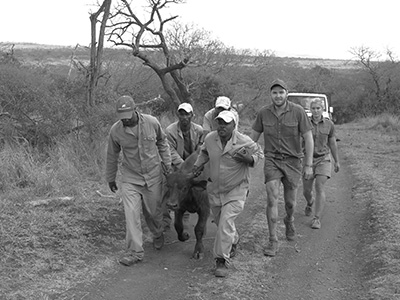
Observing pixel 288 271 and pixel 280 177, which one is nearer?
pixel 288 271

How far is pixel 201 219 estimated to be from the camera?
604 centimetres

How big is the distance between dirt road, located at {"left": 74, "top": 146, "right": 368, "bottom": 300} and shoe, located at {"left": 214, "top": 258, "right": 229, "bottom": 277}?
78 mm

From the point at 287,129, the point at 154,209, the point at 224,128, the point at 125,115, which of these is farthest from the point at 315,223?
the point at 125,115

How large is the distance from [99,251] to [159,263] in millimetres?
789

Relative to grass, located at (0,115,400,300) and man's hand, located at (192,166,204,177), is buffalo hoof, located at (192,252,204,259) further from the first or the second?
man's hand, located at (192,166,204,177)

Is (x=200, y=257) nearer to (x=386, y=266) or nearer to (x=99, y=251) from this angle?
(x=99, y=251)

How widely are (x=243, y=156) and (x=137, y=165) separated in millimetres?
1390

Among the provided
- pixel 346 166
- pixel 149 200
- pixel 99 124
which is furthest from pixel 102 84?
pixel 149 200

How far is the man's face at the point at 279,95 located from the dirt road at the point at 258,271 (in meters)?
1.90

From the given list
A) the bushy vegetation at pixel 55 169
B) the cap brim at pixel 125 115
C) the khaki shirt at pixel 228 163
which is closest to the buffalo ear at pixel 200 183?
the khaki shirt at pixel 228 163

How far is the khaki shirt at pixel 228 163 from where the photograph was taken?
5492 millimetres

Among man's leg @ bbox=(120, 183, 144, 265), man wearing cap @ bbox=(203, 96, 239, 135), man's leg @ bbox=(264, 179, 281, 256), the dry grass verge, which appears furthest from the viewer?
man wearing cap @ bbox=(203, 96, 239, 135)

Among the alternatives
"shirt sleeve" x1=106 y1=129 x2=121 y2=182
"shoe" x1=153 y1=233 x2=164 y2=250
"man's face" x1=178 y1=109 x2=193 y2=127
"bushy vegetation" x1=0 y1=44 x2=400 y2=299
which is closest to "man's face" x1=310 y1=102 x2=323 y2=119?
"man's face" x1=178 y1=109 x2=193 y2=127

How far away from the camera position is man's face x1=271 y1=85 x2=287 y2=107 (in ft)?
20.3
